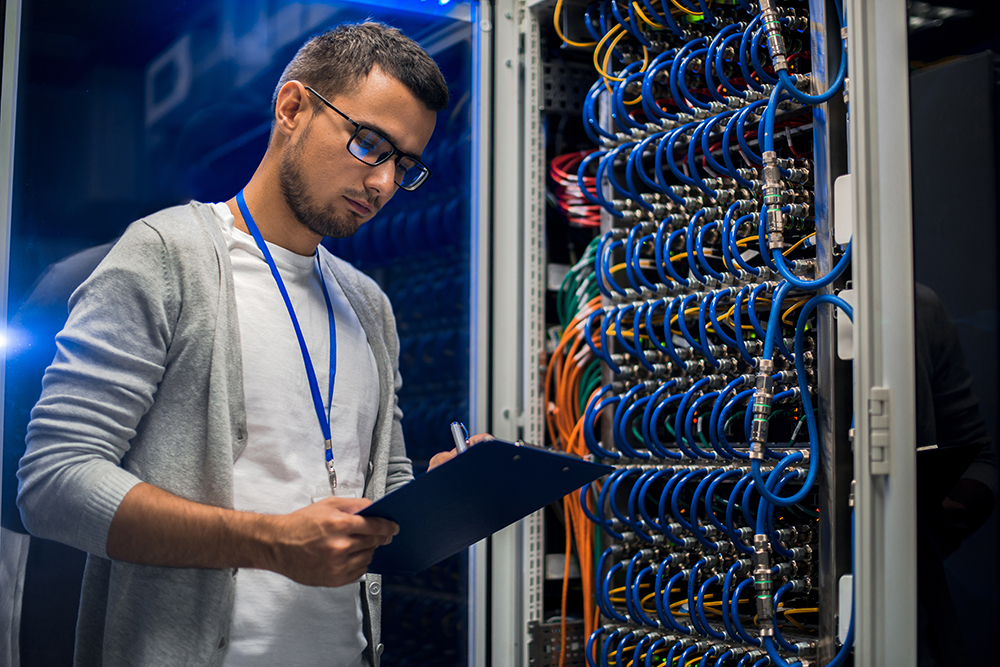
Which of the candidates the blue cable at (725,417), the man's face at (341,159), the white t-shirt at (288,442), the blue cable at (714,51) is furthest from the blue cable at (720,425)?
the man's face at (341,159)

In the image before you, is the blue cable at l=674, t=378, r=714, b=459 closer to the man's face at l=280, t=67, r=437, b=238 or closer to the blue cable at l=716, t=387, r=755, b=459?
the blue cable at l=716, t=387, r=755, b=459

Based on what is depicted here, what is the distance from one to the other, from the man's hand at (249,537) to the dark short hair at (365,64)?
95cm

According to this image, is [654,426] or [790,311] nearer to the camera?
[790,311]

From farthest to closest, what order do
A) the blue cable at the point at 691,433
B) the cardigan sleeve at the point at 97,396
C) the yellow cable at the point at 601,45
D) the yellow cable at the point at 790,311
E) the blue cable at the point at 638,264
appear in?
the yellow cable at the point at 601,45 < the blue cable at the point at 638,264 < the blue cable at the point at 691,433 < the yellow cable at the point at 790,311 < the cardigan sleeve at the point at 97,396

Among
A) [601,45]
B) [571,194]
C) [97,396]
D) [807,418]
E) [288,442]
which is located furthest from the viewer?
[571,194]

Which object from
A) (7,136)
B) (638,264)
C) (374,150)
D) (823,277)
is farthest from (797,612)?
(7,136)

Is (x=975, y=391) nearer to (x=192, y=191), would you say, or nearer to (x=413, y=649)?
(x=413, y=649)

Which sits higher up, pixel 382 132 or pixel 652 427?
pixel 382 132

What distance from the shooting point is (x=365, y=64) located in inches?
77.2

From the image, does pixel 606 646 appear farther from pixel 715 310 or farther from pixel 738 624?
pixel 715 310

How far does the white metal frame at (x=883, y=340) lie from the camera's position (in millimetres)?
1689

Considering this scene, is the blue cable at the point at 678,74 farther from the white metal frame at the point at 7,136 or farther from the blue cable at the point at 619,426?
the white metal frame at the point at 7,136

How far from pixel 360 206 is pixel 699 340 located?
896mm

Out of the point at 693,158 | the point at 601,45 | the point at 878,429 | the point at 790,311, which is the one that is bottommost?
the point at 878,429
